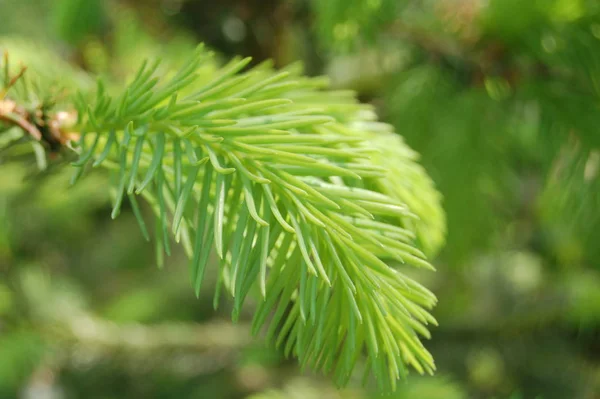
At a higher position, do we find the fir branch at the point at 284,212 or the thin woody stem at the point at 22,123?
the fir branch at the point at 284,212

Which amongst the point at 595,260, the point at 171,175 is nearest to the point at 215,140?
the point at 171,175

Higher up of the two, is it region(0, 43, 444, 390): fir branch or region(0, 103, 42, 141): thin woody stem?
region(0, 43, 444, 390): fir branch

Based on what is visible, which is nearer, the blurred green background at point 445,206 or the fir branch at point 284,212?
the fir branch at point 284,212

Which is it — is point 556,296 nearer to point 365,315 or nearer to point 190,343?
point 190,343

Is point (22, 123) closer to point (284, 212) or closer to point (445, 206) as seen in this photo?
point (284, 212)

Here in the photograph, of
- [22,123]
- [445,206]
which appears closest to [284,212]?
[22,123]

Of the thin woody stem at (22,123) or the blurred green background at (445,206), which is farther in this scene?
the blurred green background at (445,206)

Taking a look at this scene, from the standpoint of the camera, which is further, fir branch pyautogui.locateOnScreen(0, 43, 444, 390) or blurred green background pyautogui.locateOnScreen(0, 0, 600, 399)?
blurred green background pyautogui.locateOnScreen(0, 0, 600, 399)

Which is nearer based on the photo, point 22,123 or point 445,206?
point 22,123
